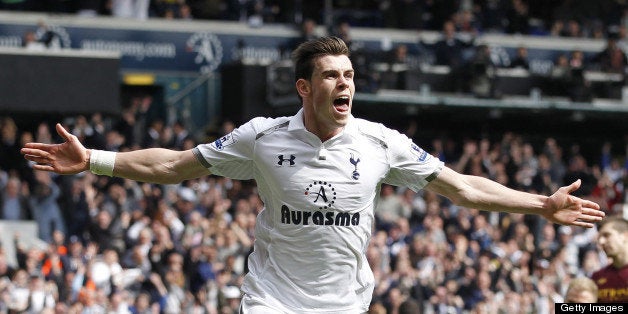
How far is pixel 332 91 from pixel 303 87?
0.80 feet

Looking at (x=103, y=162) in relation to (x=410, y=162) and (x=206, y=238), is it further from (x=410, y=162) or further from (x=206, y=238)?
(x=206, y=238)

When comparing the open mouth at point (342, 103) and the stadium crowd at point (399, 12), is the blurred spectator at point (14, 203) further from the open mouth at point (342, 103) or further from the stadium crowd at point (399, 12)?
the open mouth at point (342, 103)

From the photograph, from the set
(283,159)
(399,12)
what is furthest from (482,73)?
(283,159)

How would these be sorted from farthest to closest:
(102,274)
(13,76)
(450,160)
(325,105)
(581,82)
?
(581,82) → (450,160) → (13,76) → (102,274) → (325,105)

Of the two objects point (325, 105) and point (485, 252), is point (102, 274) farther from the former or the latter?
point (325, 105)

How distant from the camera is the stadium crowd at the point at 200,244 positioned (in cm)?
1683

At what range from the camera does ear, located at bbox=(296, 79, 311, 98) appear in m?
7.65

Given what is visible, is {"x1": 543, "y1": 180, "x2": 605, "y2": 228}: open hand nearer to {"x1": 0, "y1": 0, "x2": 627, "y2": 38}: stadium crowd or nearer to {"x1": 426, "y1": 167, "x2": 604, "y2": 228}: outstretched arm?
{"x1": 426, "y1": 167, "x2": 604, "y2": 228}: outstretched arm

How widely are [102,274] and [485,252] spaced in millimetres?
6424

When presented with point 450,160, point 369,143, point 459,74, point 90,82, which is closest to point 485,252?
point 450,160

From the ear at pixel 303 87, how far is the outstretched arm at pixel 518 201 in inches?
36.0

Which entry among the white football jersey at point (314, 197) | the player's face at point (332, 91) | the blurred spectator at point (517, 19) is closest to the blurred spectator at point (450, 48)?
the blurred spectator at point (517, 19)

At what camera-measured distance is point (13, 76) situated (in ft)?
76.2
